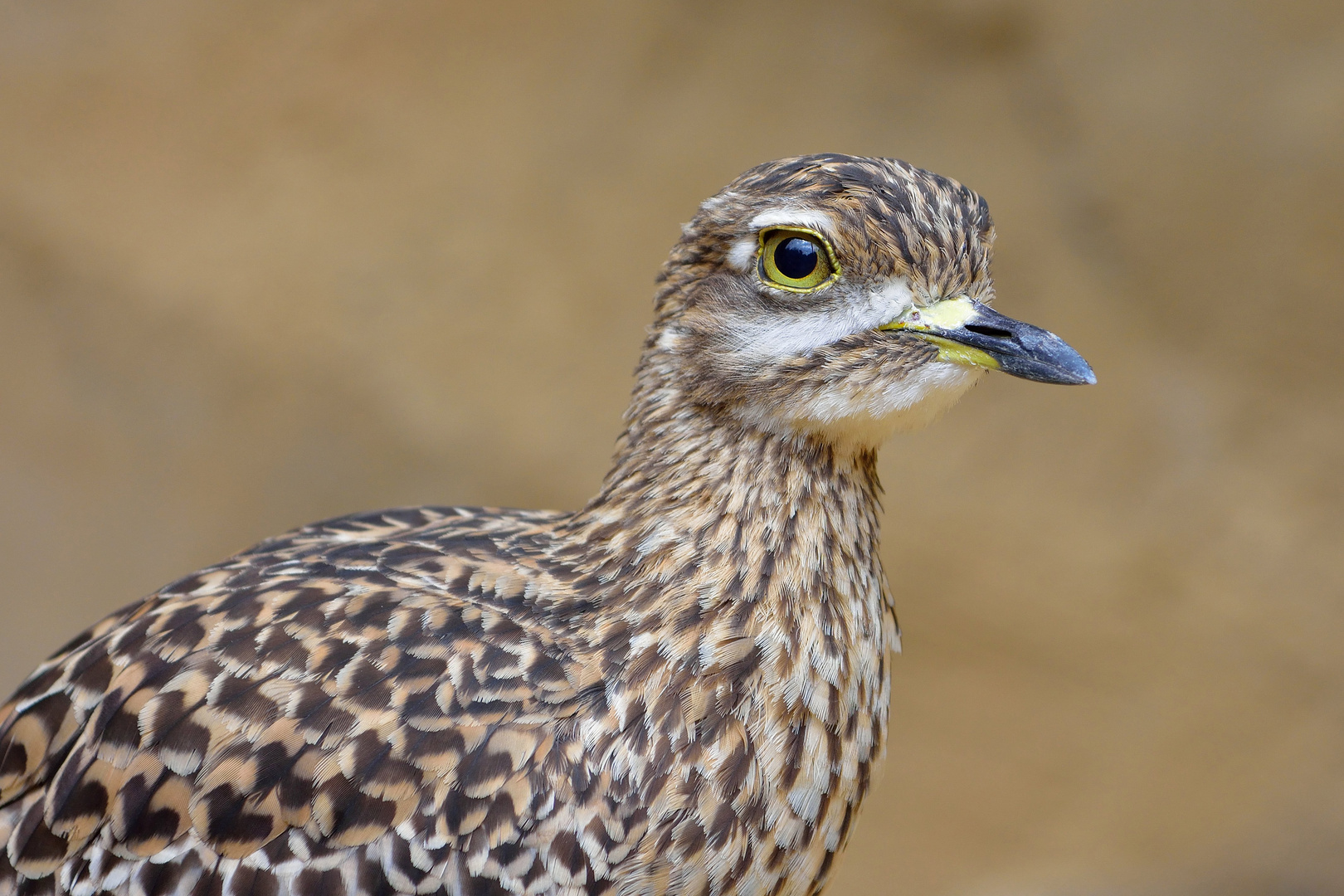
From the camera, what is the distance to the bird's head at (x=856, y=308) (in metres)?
2.01

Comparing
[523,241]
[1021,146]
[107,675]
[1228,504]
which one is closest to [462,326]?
[523,241]

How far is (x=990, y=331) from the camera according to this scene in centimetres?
202

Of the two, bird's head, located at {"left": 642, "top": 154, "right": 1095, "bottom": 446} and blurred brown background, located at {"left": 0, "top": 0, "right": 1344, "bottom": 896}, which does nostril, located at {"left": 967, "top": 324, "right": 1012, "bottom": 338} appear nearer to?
bird's head, located at {"left": 642, "top": 154, "right": 1095, "bottom": 446}

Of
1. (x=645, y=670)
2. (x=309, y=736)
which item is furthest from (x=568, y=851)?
(x=309, y=736)

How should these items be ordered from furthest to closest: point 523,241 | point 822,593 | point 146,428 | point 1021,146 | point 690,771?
point 146,428 → point 523,241 → point 1021,146 → point 822,593 → point 690,771

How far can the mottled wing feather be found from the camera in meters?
1.97

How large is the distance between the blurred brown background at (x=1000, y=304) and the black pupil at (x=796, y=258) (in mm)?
2723

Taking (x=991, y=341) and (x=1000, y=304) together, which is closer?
(x=991, y=341)

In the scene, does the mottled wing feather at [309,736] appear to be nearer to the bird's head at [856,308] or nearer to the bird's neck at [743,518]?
the bird's neck at [743,518]

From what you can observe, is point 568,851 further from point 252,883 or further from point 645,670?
point 252,883

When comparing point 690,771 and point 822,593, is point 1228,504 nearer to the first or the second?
point 822,593

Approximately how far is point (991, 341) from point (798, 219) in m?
0.40

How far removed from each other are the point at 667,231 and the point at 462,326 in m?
1.00

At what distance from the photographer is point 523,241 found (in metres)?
4.99
